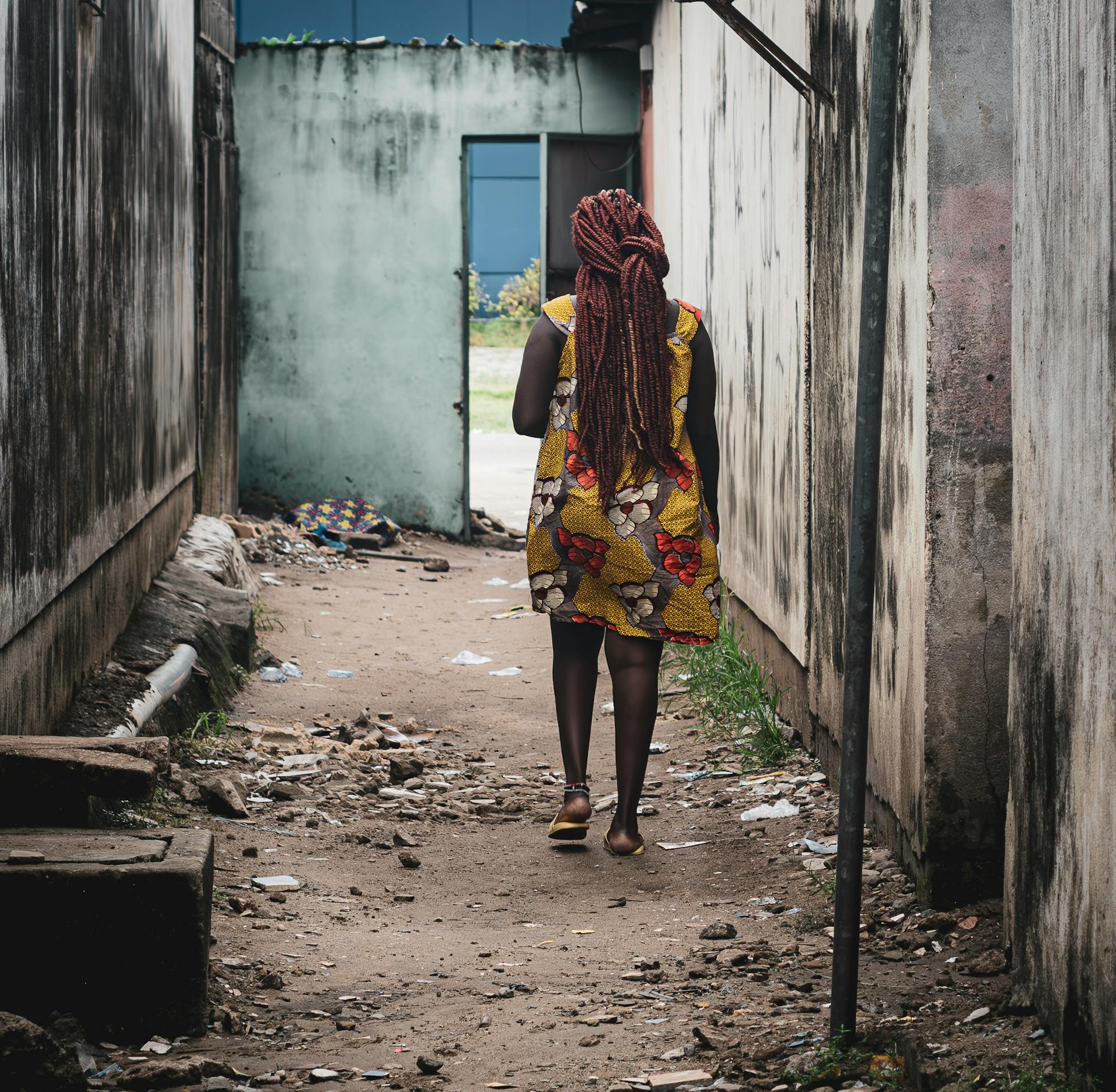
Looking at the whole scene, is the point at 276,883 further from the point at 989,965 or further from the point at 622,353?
the point at 989,965

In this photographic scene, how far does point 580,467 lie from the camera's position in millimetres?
4008

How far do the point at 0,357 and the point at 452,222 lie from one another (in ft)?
27.5

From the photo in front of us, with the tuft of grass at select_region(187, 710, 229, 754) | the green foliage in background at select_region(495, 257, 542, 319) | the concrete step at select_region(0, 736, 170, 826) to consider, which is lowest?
Answer: the tuft of grass at select_region(187, 710, 229, 754)

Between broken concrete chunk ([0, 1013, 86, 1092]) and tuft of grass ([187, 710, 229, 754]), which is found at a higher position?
broken concrete chunk ([0, 1013, 86, 1092])

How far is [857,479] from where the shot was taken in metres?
2.30

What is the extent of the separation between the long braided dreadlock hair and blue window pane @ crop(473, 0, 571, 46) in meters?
16.5

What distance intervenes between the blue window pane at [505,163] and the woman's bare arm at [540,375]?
24.5 metres

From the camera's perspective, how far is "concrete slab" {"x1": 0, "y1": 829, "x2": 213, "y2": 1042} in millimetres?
2549

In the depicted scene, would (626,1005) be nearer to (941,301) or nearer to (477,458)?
(941,301)

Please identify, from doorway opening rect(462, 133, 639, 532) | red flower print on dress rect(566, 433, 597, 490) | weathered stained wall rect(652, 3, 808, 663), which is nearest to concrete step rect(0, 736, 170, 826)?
red flower print on dress rect(566, 433, 597, 490)

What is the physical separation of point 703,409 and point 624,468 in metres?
0.30

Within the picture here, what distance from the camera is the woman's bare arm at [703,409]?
13.3ft

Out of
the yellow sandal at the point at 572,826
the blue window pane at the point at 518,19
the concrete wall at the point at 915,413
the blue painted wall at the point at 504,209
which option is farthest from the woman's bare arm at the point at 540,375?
the blue painted wall at the point at 504,209

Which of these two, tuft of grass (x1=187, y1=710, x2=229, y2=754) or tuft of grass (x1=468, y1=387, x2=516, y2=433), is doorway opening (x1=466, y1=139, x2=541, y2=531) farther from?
tuft of grass (x1=187, y1=710, x2=229, y2=754)
